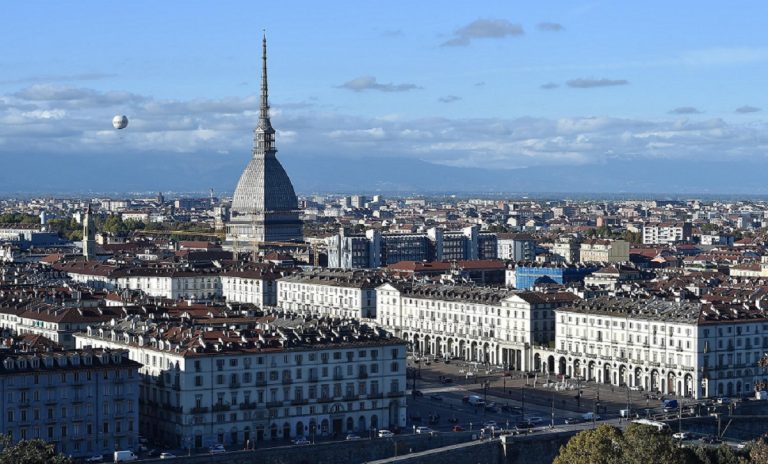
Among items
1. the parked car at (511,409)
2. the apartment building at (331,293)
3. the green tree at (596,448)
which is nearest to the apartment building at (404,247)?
the apartment building at (331,293)

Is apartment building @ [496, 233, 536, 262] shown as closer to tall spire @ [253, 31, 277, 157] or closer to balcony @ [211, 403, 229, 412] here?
tall spire @ [253, 31, 277, 157]

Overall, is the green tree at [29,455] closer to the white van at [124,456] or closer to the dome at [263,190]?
the white van at [124,456]

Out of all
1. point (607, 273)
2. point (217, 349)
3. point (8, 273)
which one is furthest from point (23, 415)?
point (607, 273)

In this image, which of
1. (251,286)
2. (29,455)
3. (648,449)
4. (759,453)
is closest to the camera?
(29,455)

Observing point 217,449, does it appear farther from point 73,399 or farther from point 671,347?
point 671,347

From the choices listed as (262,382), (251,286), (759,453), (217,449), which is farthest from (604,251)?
(759,453)

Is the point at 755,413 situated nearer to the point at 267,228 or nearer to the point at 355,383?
the point at 355,383
